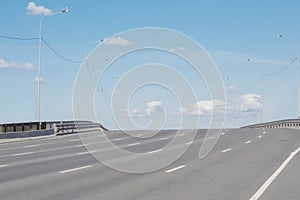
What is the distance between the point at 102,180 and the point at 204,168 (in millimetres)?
4377

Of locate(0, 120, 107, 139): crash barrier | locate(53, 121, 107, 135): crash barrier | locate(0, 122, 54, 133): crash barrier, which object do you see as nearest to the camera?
locate(0, 120, 107, 139): crash barrier

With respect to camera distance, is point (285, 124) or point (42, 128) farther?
point (285, 124)

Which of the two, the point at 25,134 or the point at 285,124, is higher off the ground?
the point at 25,134

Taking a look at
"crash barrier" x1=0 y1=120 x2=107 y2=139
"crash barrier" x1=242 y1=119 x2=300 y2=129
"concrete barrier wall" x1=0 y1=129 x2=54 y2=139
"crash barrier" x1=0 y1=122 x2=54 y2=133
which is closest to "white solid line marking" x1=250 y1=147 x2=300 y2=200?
"concrete barrier wall" x1=0 y1=129 x2=54 y2=139

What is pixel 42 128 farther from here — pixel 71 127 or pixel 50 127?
pixel 71 127

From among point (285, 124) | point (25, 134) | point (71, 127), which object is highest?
point (71, 127)

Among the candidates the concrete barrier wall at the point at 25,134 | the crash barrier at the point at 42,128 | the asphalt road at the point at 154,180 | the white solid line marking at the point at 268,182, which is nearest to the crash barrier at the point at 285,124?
the crash barrier at the point at 42,128

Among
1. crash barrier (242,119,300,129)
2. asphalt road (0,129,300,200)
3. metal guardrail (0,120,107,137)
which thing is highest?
metal guardrail (0,120,107,137)

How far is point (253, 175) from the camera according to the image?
15.2 m

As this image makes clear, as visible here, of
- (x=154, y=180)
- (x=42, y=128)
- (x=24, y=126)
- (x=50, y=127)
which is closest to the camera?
(x=154, y=180)

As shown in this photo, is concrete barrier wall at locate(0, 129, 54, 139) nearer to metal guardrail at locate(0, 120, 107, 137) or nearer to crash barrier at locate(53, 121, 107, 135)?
metal guardrail at locate(0, 120, 107, 137)

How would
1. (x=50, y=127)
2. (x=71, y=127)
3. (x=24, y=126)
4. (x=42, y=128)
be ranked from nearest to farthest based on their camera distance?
1. (x=24, y=126)
2. (x=42, y=128)
3. (x=50, y=127)
4. (x=71, y=127)

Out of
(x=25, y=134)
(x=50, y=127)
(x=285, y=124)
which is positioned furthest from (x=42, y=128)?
(x=285, y=124)

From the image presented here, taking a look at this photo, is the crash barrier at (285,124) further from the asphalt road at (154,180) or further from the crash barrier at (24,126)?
the asphalt road at (154,180)
